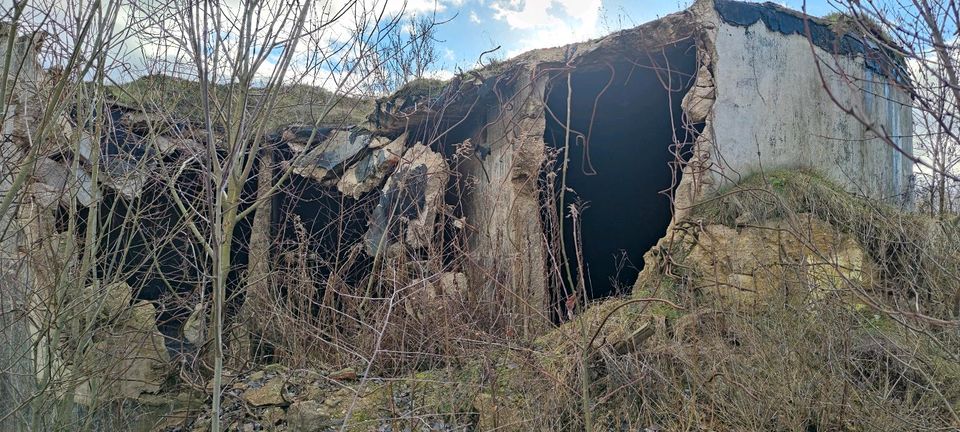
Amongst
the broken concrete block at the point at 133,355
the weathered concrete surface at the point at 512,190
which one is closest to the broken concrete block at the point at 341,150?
the weathered concrete surface at the point at 512,190

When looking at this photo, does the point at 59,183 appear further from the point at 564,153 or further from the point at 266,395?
the point at 564,153

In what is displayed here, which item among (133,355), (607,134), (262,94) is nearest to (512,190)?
(607,134)

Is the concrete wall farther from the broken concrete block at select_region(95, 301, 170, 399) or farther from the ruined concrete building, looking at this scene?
the broken concrete block at select_region(95, 301, 170, 399)

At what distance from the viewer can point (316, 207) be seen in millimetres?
8586

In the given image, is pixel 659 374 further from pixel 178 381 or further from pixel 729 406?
pixel 178 381

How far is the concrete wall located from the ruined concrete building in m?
0.02

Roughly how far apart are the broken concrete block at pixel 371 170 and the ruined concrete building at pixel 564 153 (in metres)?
Result: 0.02

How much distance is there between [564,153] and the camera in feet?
21.4

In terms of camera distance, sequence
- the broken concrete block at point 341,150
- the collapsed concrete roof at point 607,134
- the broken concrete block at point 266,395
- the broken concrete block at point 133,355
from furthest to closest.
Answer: the broken concrete block at point 341,150 < the collapsed concrete roof at point 607,134 < the broken concrete block at point 266,395 < the broken concrete block at point 133,355

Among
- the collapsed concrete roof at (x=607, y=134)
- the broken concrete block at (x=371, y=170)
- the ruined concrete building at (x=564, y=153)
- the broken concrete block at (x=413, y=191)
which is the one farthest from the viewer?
the broken concrete block at (x=371, y=170)

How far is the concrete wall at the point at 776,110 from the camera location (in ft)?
Answer: 20.0

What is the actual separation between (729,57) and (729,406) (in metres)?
3.32

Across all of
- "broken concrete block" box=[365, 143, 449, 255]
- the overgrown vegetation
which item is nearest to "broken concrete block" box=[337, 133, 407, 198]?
"broken concrete block" box=[365, 143, 449, 255]

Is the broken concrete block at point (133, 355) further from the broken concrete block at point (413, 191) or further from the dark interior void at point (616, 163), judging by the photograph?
the dark interior void at point (616, 163)
